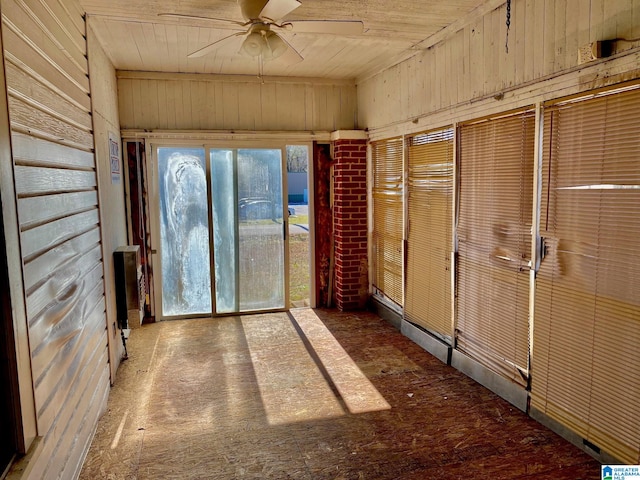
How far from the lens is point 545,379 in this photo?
9.34 ft

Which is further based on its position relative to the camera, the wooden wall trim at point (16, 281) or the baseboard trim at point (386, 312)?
the baseboard trim at point (386, 312)

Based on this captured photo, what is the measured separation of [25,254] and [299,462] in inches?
68.8

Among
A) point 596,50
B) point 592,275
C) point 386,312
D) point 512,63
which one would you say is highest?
point 512,63

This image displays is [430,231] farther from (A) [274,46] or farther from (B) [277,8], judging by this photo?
(B) [277,8]

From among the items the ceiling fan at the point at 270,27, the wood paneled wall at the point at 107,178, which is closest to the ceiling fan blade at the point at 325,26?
the ceiling fan at the point at 270,27

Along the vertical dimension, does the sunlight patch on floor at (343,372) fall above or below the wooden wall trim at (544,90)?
below

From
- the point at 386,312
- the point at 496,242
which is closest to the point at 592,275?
the point at 496,242

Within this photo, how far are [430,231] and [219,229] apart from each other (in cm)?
248

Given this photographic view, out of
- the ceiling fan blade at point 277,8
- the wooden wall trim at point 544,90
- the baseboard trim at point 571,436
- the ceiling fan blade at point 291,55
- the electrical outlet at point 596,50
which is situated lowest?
the baseboard trim at point 571,436

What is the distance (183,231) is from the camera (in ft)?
17.3

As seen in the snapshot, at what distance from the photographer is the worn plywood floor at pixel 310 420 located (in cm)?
251

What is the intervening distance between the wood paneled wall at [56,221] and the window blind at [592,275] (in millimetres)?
2669

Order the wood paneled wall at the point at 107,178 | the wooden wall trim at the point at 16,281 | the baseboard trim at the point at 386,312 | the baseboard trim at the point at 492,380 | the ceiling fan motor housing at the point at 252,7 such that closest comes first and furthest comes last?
the wooden wall trim at the point at 16,281 → the ceiling fan motor housing at the point at 252,7 → the baseboard trim at the point at 492,380 → the wood paneled wall at the point at 107,178 → the baseboard trim at the point at 386,312

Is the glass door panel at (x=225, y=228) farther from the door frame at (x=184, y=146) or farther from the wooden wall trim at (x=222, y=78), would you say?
the wooden wall trim at (x=222, y=78)
